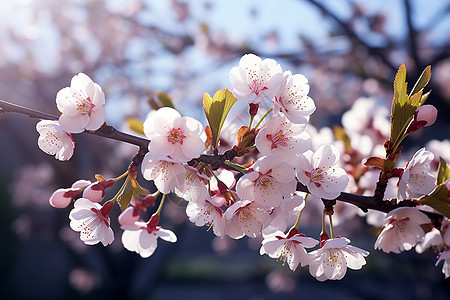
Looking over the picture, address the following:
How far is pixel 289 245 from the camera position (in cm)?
87

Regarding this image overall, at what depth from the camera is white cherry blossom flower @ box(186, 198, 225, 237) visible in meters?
0.80

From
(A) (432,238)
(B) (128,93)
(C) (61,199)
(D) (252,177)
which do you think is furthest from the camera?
(B) (128,93)

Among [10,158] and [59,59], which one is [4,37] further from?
[10,158]

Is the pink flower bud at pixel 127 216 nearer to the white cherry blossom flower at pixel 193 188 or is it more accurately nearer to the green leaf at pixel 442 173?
the white cherry blossom flower at pixel 193 188

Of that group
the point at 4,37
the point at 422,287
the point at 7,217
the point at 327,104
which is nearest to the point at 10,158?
the point at 7,217

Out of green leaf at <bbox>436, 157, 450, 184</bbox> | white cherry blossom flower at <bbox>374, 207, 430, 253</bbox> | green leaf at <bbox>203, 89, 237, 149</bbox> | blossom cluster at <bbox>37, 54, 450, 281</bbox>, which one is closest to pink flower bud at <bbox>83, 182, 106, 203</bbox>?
blossom cluster at <bbox>37, 54, 450, 281</bbox>

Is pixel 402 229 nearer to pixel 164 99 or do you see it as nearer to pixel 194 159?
pixel 194 159

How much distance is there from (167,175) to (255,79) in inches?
10.3

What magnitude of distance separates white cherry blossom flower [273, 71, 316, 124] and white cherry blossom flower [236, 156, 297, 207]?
93mm

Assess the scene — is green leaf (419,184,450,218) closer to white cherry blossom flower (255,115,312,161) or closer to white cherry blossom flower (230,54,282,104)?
white cherry blossom flower (255,115,312,161)

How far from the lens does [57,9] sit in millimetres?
5453

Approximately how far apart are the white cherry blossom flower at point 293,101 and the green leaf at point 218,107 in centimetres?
10

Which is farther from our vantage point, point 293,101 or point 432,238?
point 432,238

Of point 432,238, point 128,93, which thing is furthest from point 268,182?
point 128,93
